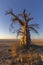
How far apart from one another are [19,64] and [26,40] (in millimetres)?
11316

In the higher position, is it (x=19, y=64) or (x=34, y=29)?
(x=34, y=29)

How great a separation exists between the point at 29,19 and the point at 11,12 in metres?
2.87

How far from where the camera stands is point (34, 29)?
2577 cm

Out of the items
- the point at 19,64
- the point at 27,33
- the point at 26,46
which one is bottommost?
the point at 19,64

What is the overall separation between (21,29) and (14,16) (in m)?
2.24

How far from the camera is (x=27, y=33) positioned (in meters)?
25.8

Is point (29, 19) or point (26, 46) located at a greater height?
point (29, 19)

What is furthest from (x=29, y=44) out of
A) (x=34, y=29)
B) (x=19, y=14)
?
(x=19, y=14)

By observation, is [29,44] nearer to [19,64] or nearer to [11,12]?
[11,12]

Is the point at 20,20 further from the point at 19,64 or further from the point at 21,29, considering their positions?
the point at 19,64

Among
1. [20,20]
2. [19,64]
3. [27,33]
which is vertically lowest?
[19,64]

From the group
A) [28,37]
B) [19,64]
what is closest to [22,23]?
[28,37]

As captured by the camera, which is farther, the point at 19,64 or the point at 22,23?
the point at 22,23

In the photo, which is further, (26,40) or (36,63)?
(26,40)
